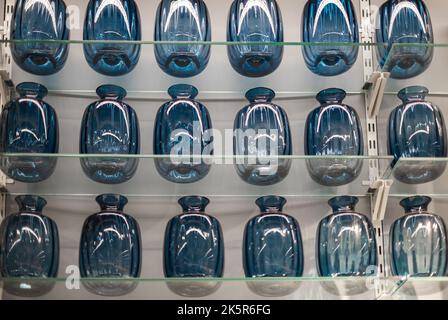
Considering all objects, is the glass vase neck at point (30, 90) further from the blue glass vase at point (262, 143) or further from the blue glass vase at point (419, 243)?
the blue glass vase at point (419, 243)

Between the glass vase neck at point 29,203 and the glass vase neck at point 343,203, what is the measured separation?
1.96ft

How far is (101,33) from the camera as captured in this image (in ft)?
5.69

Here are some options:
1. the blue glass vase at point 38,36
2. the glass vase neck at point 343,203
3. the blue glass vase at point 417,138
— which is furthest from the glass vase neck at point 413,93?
the blue glass vase at point 38,36

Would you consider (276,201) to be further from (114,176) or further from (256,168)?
(114,176)

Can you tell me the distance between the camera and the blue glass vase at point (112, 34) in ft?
5.64

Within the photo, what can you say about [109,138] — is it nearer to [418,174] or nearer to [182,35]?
[182,35]

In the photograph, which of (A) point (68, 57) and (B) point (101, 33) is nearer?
(B) point (101, 33)

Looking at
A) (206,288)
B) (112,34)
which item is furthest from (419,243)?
(112,34)

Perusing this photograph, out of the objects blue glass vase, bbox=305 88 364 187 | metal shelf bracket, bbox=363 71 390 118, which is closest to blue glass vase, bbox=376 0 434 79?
metal shelf bracket, bbox=363 71 390 118

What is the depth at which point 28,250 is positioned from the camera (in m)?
1.61

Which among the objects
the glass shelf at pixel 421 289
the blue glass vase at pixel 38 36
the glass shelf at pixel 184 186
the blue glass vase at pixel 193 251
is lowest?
the glass shelf at pixel 421 289

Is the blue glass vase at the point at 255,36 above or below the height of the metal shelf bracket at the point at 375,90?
above

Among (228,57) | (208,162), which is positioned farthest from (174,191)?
(228,57)

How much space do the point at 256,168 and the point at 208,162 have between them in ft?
0.32
